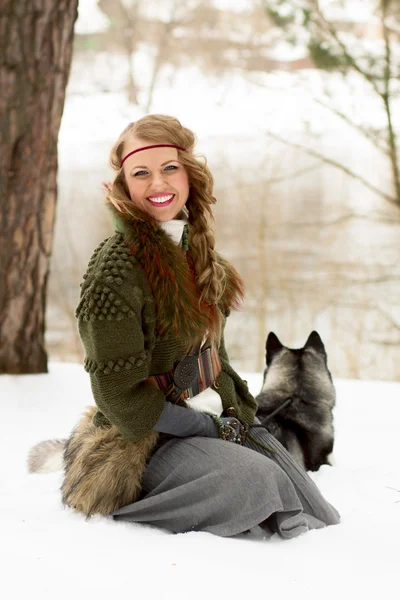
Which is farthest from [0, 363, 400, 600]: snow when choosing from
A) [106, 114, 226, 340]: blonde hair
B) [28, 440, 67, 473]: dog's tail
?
[106, 114, 226, 340]: blonde hair

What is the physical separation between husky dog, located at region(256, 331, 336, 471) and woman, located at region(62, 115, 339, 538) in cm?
45

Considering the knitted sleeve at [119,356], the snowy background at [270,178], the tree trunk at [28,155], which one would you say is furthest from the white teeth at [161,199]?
the snowy background at [270,178]

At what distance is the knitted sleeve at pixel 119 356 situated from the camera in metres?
1.87

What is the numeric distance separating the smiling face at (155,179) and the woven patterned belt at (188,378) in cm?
48

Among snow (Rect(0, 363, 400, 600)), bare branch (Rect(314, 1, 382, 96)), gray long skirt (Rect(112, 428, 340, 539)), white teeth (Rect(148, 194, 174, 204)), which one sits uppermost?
bare branch (Rect(314, 1, 382, 96))

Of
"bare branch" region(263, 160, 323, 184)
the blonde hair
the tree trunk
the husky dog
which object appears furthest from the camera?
"bare branch" region(263, 160, 323, 184)

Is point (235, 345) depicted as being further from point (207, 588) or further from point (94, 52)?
point (207, 588)

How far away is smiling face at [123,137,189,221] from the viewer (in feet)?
6.78

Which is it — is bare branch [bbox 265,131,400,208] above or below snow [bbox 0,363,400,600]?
above

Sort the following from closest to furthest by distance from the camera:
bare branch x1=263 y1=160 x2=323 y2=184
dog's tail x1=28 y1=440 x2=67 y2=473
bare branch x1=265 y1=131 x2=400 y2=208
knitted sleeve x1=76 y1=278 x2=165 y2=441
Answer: knitted sleeve x1=76 y1=278 x2=165 y2=441 → dog's tail x1=28 y1=440 x2=67 y2=473 → bare branch x1=265 y1=131 x2=400 y2=208 → bare branch x1=263 y1=160 x2=323 y2=184

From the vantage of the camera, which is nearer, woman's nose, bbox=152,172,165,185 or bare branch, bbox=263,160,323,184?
woman's nose, bbox=152,172,165,185

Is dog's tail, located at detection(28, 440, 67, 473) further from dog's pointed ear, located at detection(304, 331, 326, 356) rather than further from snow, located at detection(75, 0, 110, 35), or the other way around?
snow, located at detection(75, 0, 110, 35)

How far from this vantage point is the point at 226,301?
2299 mm

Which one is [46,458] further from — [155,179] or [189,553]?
[155,179]
